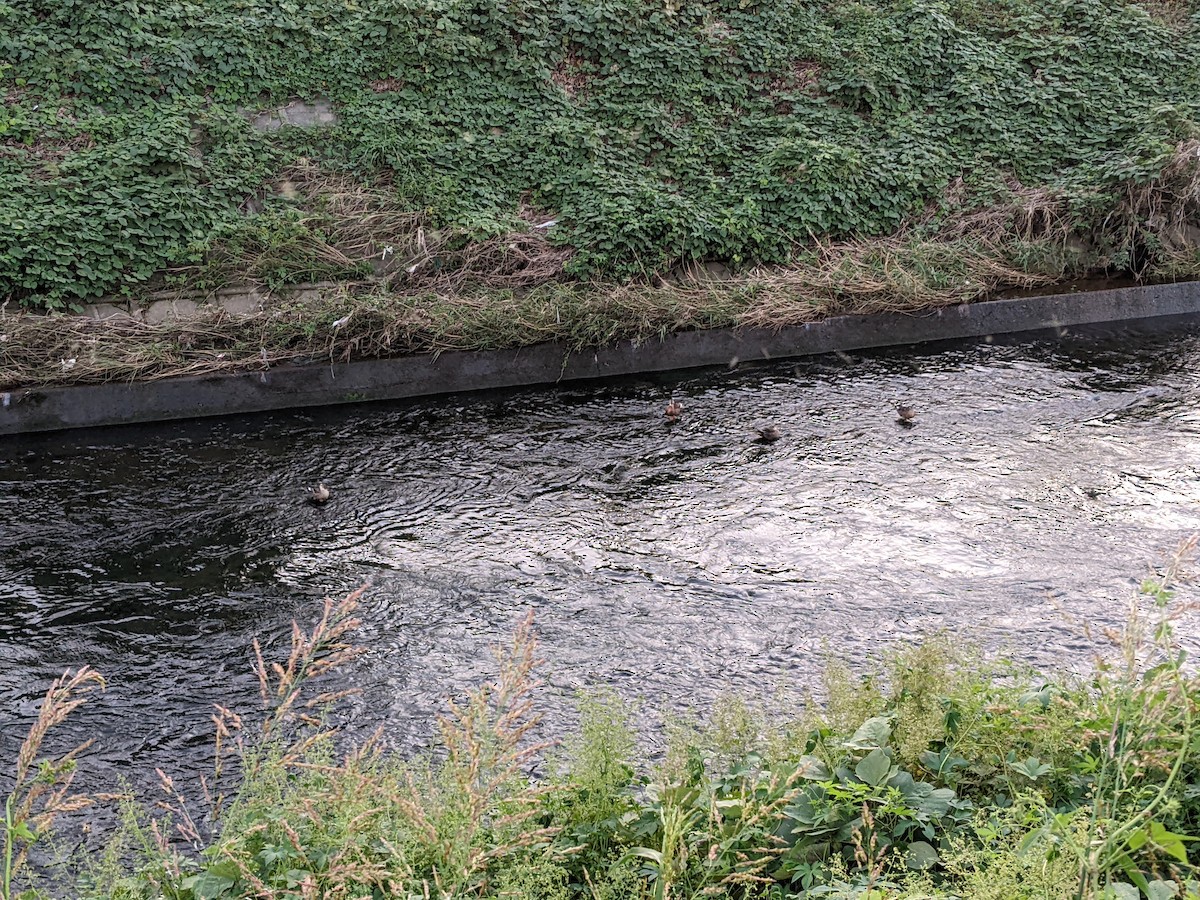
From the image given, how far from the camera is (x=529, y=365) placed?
32.4 ft

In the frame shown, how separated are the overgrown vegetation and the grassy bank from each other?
7.47m

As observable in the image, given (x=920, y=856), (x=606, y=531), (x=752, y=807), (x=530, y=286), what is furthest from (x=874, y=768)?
(x=530, y=286)

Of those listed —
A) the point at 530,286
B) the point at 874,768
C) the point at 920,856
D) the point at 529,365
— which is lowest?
the point at 529,365

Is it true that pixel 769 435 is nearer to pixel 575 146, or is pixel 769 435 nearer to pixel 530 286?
pixel 530 286

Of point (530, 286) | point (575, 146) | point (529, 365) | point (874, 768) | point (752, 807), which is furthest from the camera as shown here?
point (575, 146)

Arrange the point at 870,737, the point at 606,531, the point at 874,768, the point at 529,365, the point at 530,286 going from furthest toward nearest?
the point at 530,286, the point at 529,365, the point at 606,531, the point at 870,737, the point at 874,768

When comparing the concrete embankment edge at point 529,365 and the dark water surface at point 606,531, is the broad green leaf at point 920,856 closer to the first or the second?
the dark water surface at point 606,531

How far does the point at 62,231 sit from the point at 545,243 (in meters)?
4.91

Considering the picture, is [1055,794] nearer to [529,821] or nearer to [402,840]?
[529,821]

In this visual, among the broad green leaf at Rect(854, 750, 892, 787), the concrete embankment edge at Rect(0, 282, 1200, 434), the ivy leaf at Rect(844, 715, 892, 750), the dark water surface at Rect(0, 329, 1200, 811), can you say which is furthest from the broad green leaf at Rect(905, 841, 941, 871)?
the concrete embankment edge at Rect(0, 282, 1200, 434)

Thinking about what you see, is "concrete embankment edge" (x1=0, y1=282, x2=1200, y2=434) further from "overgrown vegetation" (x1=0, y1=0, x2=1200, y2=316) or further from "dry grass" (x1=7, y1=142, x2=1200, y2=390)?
"overgrown vegetation" (x1=0, y1=0, x2=1200, y2=316)

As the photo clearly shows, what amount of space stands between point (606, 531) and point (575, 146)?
21.6ft

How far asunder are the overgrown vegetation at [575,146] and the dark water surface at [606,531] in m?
2.10

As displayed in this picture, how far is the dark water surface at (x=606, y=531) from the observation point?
5367 mm
